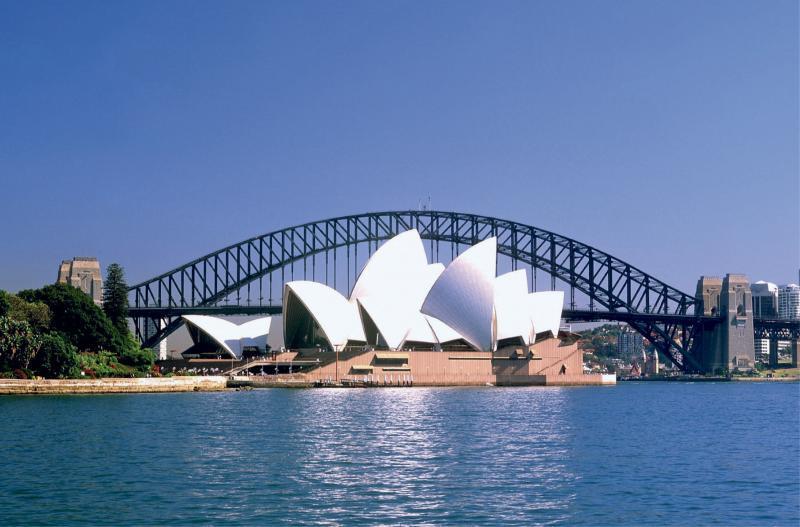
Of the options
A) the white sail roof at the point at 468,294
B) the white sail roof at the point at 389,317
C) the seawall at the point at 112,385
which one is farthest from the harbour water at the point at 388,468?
the white sail roof at the point at 389,317

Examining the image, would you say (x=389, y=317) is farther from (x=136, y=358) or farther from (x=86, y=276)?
(x=86, y=276)

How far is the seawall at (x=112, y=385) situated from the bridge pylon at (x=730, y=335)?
256ft

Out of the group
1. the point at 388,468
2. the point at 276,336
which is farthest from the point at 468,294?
the point at 388,468

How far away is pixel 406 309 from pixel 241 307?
90.3 feet

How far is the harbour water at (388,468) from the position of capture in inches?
886

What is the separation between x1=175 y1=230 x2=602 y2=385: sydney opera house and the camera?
89500 millimetres

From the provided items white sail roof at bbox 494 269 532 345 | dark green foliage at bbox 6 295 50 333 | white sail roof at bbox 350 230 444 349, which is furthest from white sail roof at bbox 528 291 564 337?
dark green foliage at bbox 6 295 50 333

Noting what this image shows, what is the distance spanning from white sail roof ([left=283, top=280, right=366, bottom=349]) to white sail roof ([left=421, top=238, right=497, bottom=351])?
7.57 m

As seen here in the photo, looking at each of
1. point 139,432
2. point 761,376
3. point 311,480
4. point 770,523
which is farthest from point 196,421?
point 761,376

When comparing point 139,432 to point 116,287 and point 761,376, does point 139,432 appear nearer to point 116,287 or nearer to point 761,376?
point 116,287

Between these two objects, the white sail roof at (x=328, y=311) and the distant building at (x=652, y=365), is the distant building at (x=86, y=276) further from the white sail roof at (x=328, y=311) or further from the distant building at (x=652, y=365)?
the distant building at (x=652, y=365)

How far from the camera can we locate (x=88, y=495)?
79.4ft

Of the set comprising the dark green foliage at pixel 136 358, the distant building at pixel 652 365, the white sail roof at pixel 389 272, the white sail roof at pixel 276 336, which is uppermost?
the white sail roof at pixel 389 272

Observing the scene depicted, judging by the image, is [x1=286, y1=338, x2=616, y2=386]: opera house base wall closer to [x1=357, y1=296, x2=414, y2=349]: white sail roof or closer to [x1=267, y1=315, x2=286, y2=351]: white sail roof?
[x1=357, y1=296, x2=414, y2=349]: white sail roof
